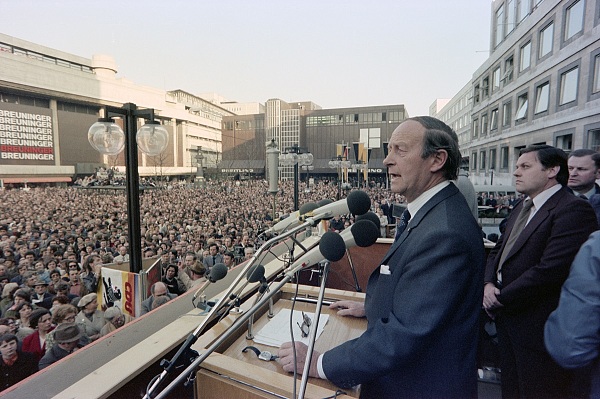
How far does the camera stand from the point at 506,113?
958 inches

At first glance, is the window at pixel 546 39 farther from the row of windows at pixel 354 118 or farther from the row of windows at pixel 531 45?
the row of windows at pixel 354 118

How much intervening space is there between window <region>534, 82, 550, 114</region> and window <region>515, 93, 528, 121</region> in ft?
4.65

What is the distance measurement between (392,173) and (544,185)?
1.74 meters

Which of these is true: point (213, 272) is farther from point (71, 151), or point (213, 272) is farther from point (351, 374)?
point (71, 151)

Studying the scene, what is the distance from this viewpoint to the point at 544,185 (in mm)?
2422

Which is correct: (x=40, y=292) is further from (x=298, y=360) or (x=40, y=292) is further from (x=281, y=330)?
(x=298, y=360)

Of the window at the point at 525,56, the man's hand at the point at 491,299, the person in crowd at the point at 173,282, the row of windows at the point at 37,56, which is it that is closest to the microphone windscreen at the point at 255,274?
the man's hand at the point at 491,299

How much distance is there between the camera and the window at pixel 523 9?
70.0 feet

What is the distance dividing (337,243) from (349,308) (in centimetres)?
79

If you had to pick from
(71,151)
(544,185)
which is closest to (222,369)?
(544,185)

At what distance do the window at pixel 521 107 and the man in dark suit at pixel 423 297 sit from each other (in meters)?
25.0

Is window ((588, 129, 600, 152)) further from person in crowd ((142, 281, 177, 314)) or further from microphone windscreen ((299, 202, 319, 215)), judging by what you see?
person in crowd ((142, 281, 177, 314))

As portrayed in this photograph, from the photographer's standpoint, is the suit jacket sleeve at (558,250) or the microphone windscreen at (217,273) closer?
the microphone windscreen at (217,273)

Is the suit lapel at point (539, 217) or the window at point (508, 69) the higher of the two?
the window at point (508, 69)
